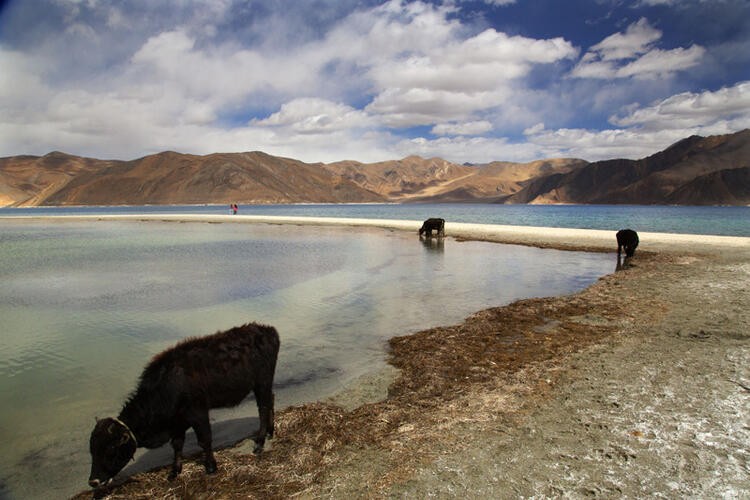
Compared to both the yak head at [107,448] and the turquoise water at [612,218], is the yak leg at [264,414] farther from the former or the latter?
the turquoise water at [612,218]

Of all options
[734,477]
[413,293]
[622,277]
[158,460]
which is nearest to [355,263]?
[413,293]

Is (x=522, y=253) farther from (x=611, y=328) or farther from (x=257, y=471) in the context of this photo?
(x=257, y=471)

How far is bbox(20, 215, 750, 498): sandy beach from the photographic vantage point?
474 centimetres

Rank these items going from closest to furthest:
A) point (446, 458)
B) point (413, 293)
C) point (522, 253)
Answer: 1. point (446, 458)
2. point (413, 293)
3. point (522, 253)

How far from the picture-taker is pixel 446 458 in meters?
5.19

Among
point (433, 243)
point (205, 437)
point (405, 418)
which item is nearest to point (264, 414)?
point (205, 437)

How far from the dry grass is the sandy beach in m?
0.02

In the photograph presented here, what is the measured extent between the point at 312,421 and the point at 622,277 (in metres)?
16.4

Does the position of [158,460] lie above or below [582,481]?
below

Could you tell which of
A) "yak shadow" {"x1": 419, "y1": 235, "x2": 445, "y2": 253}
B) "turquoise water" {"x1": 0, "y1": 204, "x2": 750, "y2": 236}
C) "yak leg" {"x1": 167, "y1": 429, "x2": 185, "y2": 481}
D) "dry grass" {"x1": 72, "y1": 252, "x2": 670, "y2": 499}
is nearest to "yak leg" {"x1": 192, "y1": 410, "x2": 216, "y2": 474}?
"dry grass" {"x1": 72, "y1": 252, "x2": 670, "y2": 499}

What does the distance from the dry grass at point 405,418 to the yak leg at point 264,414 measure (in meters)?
0.17

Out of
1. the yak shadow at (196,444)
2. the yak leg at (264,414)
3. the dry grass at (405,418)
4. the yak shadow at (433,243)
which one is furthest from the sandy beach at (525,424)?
the yak shadow at (433,243)

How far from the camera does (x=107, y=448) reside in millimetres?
4734

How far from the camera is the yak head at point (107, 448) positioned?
4688mm
